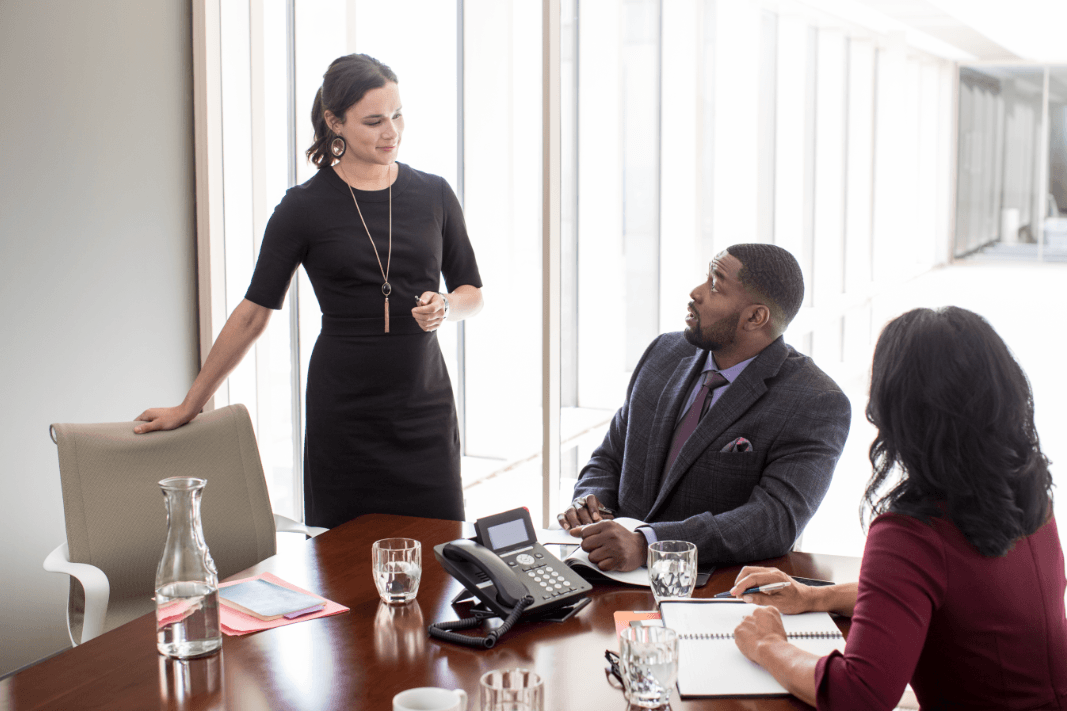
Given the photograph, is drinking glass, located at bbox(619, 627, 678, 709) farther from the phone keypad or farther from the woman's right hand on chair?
the woman's right hand on chair

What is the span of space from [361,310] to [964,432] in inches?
68.0

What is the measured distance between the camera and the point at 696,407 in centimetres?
232

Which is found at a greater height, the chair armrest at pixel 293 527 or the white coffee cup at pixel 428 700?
the white coffee cup at pixel 428 700

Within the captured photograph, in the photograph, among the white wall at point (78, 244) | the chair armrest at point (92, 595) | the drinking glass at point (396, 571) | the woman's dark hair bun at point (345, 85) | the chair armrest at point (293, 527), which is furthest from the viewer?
the white wall at point (78, 244)

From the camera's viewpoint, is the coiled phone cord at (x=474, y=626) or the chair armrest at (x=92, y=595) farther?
the chair armrest at (x=92, y=595)

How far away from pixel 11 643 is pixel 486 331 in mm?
2122

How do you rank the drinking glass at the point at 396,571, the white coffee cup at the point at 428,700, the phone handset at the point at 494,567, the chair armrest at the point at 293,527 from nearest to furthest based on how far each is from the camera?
the white coffee cup at the point at 428,700, the phone handset at the point at 494,567, the drinking glass at the point at 396,571, the chair armrest at the point at 293,527

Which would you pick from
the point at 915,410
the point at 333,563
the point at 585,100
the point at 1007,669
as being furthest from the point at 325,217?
the point at 1007,669

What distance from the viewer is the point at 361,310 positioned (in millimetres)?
2664

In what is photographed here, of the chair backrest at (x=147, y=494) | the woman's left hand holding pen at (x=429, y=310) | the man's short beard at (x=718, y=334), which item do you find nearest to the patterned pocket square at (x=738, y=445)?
the man's short beard at (x=718, y=334)

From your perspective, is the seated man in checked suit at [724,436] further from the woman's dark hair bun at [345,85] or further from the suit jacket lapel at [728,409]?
the woman's dark hair bun at [345,85]

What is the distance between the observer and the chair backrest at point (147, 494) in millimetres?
2350

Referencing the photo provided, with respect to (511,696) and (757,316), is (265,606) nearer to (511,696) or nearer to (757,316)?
(511,696)

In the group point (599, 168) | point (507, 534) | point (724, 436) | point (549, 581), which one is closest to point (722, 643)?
point (549, 581)
